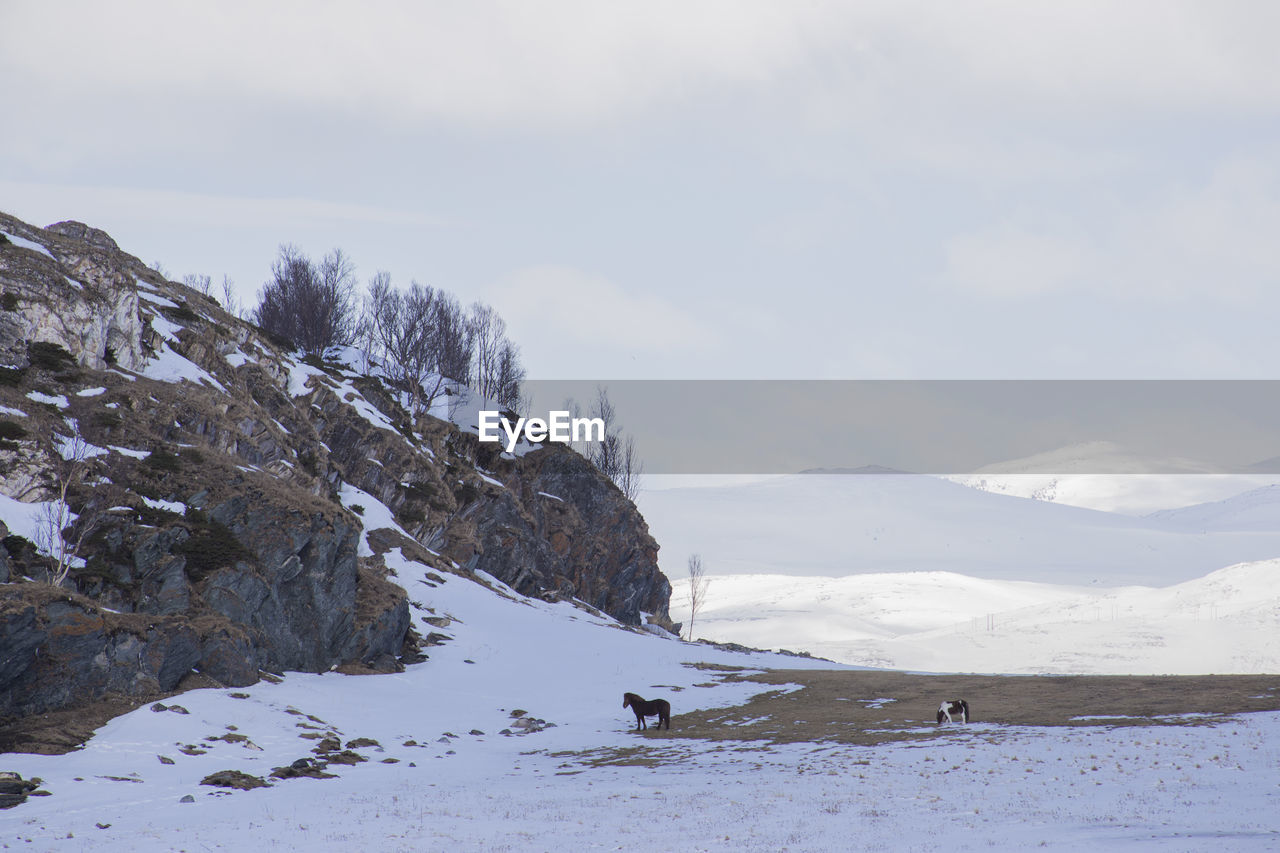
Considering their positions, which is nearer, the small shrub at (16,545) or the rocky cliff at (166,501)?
the rocky cliff at (166,501)

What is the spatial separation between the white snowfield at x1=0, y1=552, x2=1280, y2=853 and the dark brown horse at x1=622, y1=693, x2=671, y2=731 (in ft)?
4.04

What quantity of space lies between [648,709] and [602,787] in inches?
519

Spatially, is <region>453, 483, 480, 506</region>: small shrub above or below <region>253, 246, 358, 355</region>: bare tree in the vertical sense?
below

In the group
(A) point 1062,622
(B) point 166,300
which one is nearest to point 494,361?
(B) point 166,300

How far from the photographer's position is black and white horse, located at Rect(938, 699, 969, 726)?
3756 cm

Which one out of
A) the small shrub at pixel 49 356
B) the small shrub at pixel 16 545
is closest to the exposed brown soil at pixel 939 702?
the small shrub at pixel 16 545

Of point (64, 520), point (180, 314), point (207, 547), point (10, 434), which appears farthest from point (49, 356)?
point (180, 314)

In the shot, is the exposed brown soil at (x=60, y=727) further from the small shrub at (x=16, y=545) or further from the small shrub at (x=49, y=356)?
the small shrub at (x=49, y=356)

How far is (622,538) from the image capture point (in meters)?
101

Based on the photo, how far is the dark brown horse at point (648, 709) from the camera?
132ft

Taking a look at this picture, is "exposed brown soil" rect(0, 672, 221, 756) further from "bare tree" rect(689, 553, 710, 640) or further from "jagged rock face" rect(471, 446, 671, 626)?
"bare tree" rect(689, 553, 710, 640)

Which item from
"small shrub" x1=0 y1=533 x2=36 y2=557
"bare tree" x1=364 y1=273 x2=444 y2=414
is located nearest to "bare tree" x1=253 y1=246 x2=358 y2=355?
"bare tree" x1=364 y1=273 x2=444 y2=414

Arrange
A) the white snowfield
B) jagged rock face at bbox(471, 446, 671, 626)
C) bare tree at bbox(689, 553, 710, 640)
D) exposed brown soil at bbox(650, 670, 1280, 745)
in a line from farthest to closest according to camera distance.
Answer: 1. bare tree at bbox(689, 553, 710, 640)
2. jagged rock face at bbox(471, 446, 671, 626)
3. exposed brown soil at bbox(650, 670, 1280, 745)
4. the white snowfield

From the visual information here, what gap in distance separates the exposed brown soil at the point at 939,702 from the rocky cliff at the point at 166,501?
58.1ft
